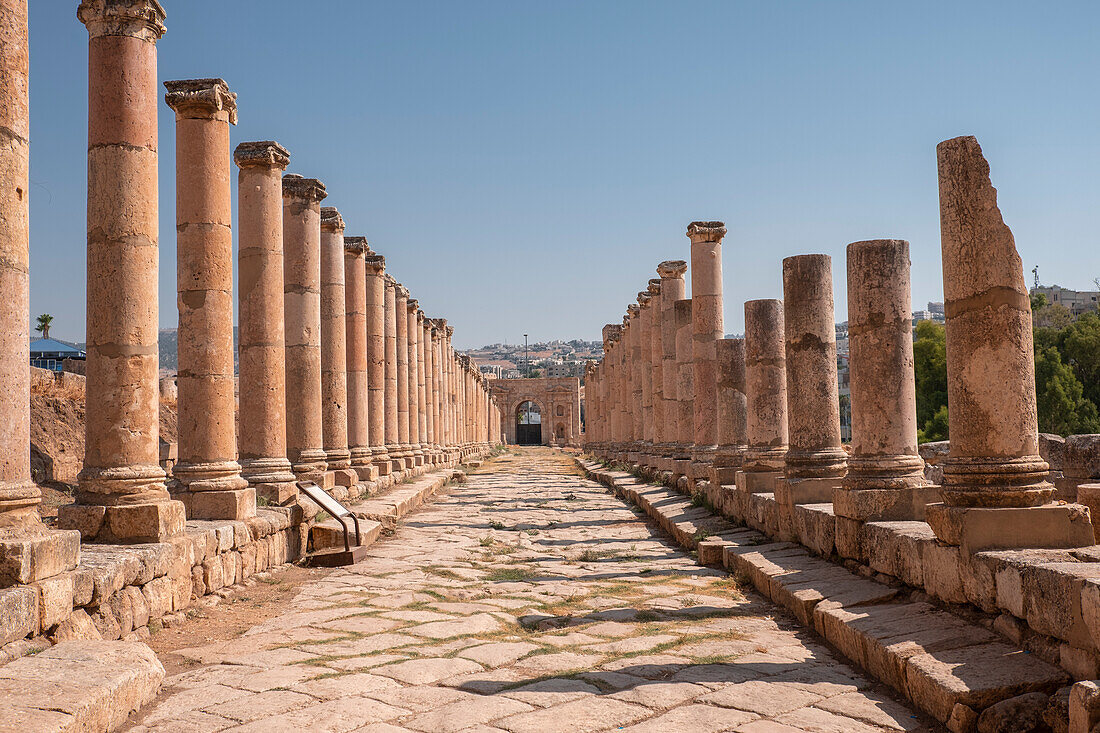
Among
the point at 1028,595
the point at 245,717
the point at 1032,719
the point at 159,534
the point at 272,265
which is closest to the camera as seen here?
the point at 1032,719

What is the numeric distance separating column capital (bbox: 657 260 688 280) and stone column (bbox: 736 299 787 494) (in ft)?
27.7

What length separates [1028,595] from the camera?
A: 16.9 ft

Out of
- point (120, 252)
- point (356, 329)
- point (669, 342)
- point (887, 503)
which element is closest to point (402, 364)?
point (356, 329)

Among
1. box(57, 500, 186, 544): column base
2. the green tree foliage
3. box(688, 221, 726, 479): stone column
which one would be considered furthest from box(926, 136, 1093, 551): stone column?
the green tree foliage

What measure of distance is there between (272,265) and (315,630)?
5.84m

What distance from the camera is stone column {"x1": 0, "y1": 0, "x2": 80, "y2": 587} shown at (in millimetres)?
5879

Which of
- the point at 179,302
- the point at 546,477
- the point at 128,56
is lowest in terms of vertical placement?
the point at 546,477

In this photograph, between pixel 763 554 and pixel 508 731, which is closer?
pixel 508 731

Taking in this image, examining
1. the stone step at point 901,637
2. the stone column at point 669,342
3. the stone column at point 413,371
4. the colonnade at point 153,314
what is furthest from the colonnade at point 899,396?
the stone column at point 413,371

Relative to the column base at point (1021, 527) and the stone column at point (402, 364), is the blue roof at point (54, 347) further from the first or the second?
the column base at point (1021, 527)

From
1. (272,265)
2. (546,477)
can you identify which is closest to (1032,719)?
(272,265)

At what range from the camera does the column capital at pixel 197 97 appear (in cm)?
955

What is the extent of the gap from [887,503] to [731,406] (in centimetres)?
703

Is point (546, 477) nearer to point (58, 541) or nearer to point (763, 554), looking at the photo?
point (763, 554)
